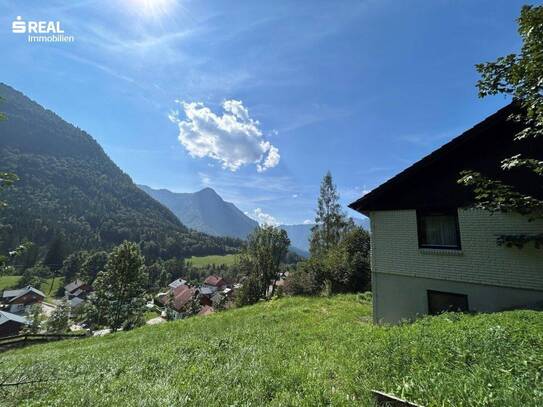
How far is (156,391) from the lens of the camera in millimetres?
5031

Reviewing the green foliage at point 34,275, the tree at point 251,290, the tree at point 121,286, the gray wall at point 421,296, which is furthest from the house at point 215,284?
the gray wall at point 421,296

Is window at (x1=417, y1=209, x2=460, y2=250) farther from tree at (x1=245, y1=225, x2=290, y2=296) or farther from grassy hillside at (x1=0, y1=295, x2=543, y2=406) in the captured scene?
tree at (x1=245, y1=225, x2=290, y2=296)

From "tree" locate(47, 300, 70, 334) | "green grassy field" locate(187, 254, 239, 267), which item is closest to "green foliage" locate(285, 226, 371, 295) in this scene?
"tree" locate(47, 300, 70, 334)

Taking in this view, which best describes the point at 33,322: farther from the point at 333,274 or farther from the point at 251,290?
the point at 333,274

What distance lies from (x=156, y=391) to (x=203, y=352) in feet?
8.91

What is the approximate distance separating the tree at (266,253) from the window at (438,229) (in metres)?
22.0

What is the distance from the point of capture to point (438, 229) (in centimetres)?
1116

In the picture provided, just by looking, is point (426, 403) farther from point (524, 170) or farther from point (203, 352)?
point (524, 170)

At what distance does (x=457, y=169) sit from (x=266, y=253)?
2392cm

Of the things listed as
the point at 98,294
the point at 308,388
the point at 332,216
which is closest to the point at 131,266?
the point at 98,294

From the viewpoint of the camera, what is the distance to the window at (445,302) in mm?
10185

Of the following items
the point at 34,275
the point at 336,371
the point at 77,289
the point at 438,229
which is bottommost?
the point at 77,289

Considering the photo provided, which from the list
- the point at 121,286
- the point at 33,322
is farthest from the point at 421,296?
the point at 33,322

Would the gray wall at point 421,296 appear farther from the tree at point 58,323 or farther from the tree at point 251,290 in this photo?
the tree at point 58,323
